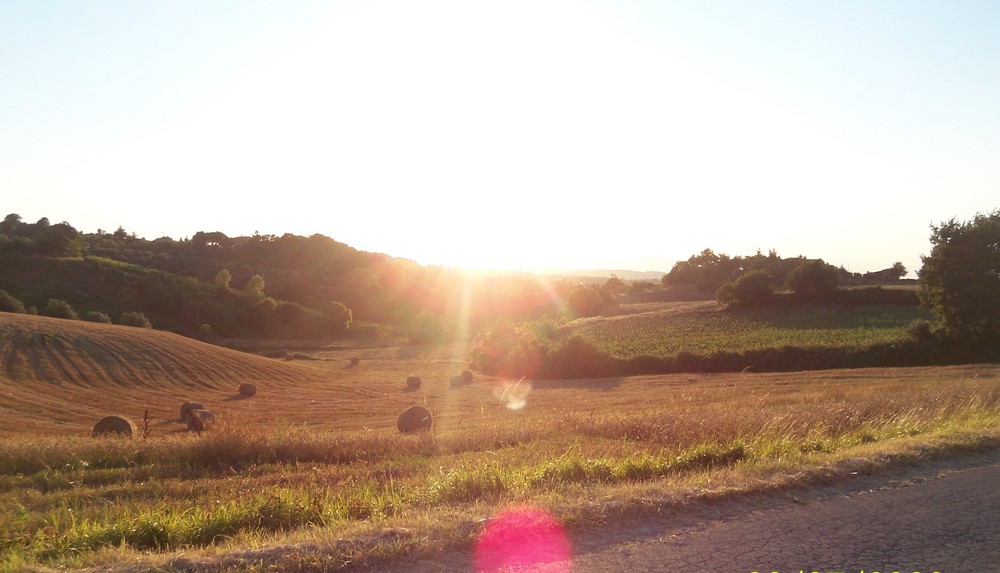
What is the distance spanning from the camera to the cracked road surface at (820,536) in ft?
16.1

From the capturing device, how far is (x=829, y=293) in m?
54.5

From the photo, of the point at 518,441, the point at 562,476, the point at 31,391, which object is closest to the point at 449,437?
the point at 518,441

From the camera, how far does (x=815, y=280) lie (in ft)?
180

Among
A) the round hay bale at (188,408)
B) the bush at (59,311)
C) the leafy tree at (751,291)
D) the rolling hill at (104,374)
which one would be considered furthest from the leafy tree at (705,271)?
the round hay bale at (188,408)

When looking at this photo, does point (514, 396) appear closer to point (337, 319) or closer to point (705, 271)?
point (337, 319)

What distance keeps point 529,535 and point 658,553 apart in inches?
37.8

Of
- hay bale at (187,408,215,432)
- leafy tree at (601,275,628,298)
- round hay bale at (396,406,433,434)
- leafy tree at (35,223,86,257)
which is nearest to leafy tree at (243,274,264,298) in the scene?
leafy tree at (35,223,86,257)

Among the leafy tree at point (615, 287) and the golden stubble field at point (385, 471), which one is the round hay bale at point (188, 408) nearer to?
the golden stubble field at point (385, 471)

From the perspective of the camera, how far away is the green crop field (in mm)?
42875

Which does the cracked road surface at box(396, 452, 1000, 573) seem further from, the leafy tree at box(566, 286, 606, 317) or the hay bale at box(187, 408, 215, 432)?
the leafy tree at box(566, 286, 606, 317)

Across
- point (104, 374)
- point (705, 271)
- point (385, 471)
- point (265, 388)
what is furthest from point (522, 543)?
point (705, 271)

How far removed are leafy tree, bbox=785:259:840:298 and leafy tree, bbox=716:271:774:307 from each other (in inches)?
78.4

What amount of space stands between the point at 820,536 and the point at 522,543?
2306 millimetres

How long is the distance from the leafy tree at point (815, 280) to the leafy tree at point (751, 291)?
1992 millimetres
